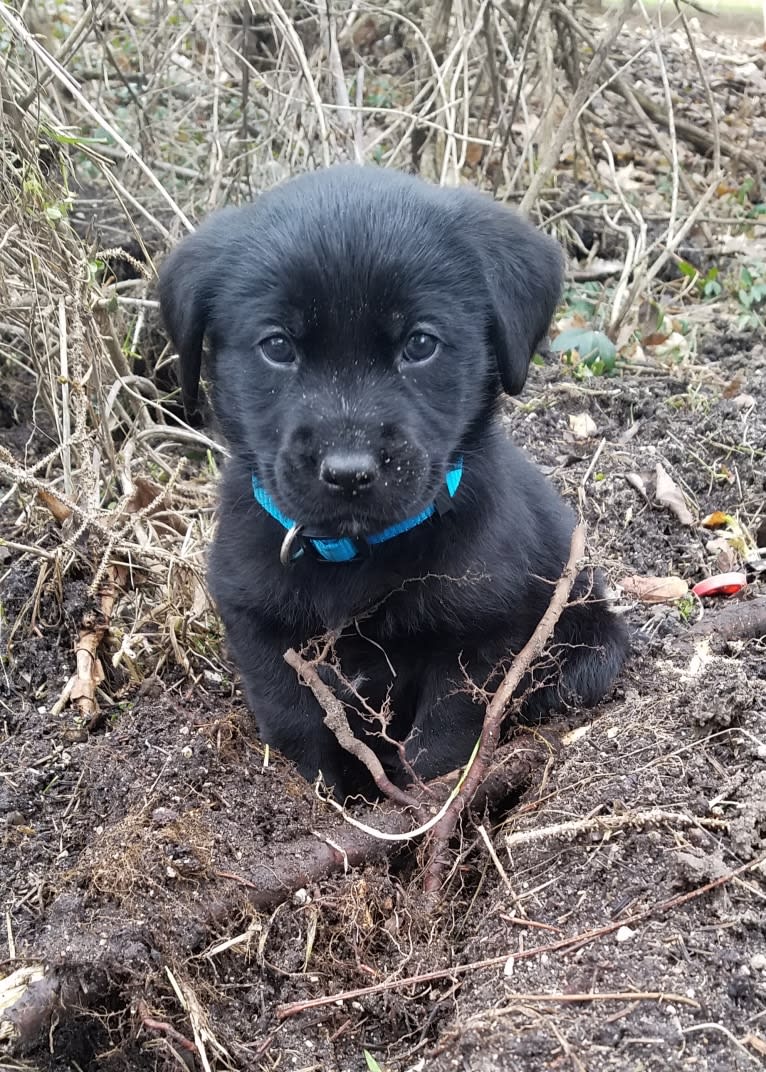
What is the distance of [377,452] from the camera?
6.16ft

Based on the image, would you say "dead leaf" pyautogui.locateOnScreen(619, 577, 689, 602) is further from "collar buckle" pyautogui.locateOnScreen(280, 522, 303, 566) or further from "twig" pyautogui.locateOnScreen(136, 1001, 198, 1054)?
"twig" pyautogui.locateOnScreen(136, 1001, 198, 1054)

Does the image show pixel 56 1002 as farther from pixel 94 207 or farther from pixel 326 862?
pixel 94 207

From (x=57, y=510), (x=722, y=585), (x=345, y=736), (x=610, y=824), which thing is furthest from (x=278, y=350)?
(x=722, y=585)

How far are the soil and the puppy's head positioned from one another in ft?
2.24

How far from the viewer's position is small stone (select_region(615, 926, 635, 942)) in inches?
62.7

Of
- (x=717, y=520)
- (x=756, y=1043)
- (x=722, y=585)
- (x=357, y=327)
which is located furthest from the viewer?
(x=717, y=520)

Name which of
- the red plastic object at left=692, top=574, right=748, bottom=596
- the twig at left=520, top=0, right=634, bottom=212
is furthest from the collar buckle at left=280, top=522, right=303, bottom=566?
the twig at left=520, top=0, right=634, bottom=212

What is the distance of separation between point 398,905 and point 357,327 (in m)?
1.10

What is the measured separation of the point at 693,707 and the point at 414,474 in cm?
75

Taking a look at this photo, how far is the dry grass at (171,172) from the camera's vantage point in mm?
2824

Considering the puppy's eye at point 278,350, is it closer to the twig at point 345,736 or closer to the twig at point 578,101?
the twig at point 345,736

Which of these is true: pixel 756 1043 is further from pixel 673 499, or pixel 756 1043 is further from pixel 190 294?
pixel 673 499

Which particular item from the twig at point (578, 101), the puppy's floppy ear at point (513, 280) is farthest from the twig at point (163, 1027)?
the twig at point (578, 101)

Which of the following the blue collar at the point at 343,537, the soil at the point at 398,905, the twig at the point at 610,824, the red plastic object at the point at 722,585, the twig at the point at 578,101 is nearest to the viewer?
the soil at the point at 398,905
